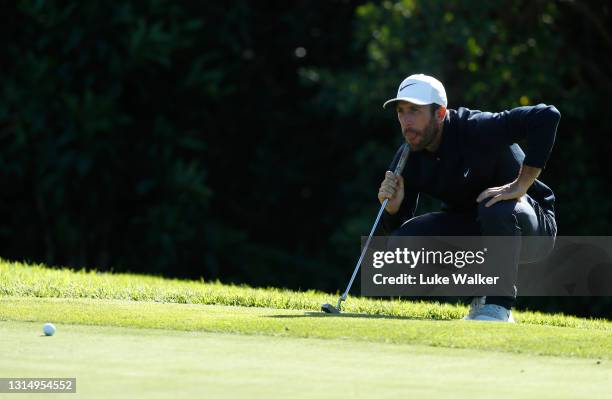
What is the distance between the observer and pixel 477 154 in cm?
745

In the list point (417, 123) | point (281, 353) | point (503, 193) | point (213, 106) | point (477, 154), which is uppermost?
point (417, 123)

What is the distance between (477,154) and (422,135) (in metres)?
0.34

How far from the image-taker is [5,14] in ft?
62.0

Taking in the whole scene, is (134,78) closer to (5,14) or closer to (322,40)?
(5,14)

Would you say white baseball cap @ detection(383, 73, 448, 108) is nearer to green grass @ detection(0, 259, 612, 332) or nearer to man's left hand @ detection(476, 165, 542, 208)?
man's left hand @ detection(476, 165, 542, 208)

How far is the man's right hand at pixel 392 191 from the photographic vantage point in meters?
7.52

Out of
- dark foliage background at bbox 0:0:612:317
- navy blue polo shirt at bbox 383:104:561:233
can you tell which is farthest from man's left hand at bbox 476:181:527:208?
dark foliage background at bbox 0:0:612:317

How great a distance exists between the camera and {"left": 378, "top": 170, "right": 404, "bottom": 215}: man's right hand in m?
7.52

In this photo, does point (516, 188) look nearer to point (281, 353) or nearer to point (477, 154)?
point (477, 154)

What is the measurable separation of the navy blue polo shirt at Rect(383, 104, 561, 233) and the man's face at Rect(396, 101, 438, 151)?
0.12 metres

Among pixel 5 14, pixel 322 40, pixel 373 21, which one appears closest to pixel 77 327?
pixel 373 21

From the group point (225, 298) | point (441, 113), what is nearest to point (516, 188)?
point (441, 113)

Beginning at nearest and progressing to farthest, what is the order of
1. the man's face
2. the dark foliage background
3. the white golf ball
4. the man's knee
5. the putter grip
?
the white golf ball → the man's knee → the man's face → the putter grip → the dark foliage background

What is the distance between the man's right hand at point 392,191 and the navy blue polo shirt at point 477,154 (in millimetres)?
84
